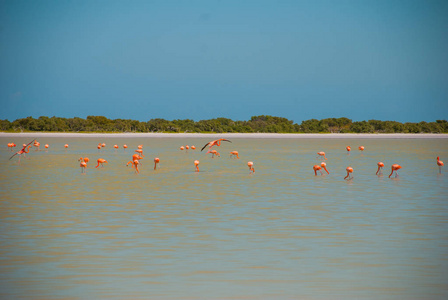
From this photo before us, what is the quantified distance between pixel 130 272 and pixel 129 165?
2125 cm

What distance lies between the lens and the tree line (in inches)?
3930

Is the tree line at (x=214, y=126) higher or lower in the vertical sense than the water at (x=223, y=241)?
higher

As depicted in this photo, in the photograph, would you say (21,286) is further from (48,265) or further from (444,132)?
(444,132)

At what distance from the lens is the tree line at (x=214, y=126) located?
327 ft

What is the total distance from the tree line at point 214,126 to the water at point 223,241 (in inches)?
3294

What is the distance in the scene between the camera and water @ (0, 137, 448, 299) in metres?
7.44

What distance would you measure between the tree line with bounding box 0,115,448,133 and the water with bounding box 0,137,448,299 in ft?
274

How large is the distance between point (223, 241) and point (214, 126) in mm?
95477

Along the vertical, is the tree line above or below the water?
above

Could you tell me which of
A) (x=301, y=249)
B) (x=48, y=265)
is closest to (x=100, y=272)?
(x=48, y=265)

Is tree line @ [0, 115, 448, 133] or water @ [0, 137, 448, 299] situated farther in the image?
tree line @ [0, 115, 448, 133]

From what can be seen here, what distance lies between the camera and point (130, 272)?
26.5 feet

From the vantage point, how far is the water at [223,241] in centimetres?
744

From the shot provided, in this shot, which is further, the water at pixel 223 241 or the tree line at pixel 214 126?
the tree line at pixel 214 126
